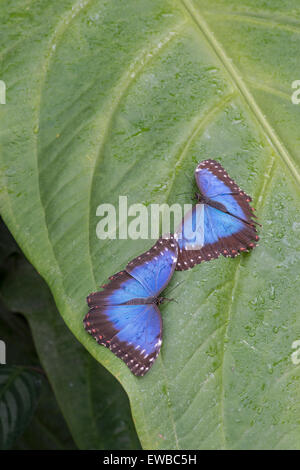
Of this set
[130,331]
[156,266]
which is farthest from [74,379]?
[156,266]

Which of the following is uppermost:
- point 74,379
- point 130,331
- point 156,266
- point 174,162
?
point 174,162

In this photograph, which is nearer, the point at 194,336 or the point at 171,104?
the point at 194,336

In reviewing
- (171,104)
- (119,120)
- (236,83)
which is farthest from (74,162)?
(236,83)

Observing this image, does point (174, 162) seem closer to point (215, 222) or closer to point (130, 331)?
point (215, 222)

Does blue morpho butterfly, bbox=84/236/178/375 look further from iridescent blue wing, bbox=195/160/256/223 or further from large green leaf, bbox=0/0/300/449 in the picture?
iridescent blue wing, bbox=195/160/256/223

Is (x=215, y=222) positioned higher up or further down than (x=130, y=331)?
higher up

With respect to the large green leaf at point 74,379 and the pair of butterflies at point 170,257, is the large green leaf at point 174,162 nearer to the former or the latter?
the pair of butterflies at point 170,257

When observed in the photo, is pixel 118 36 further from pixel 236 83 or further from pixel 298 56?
pixel 298 56
